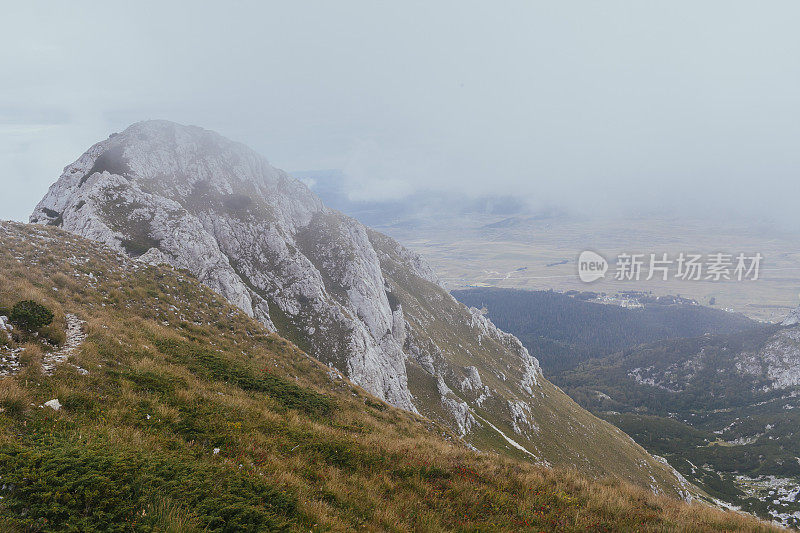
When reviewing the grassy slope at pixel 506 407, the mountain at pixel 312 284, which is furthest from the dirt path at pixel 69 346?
the grassy slope at pixel 506 407

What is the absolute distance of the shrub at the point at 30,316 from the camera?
13711 mm

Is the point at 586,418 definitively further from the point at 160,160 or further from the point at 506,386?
the point at 160,160

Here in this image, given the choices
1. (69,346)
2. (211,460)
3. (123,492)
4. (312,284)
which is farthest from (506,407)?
(123,492)

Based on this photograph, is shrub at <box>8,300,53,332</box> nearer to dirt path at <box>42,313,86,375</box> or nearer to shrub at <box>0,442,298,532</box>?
dirt path at <box>42,313,86,375</box>

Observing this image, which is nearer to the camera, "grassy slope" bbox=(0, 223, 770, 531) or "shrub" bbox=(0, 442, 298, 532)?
"shrub" bbox=(0, 442, 298, 532)

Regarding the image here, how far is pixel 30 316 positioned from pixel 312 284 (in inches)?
2623

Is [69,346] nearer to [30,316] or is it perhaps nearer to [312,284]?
[30,316]

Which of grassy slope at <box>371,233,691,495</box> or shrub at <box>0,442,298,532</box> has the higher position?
shrub at <box>0,442,298,532</box>

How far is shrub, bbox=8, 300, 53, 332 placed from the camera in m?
13.7

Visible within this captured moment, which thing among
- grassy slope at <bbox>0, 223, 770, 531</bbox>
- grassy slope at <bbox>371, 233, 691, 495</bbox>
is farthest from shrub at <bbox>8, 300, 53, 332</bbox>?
grassy slope at <bbox>371, 233, 691, 495</bbox>

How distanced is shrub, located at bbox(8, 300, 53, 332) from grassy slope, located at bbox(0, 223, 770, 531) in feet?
2.35

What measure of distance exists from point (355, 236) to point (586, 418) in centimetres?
11371

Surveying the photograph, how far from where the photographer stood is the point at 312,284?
8031cm

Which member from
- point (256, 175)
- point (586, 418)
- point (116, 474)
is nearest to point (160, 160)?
point (256, 175)
